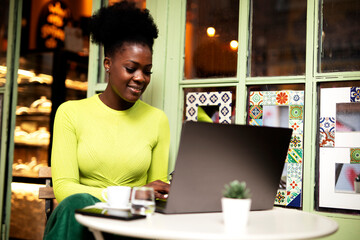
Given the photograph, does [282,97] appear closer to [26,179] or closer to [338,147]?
[338,147]

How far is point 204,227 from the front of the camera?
114 centimetres

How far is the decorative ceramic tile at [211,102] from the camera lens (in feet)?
7.61

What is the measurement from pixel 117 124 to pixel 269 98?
798mm

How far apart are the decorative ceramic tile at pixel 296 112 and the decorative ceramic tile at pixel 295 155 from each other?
16 cm

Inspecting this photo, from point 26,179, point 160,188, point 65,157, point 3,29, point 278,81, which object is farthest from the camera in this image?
point 26,179

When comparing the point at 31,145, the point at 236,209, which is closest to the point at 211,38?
the point at 236,209

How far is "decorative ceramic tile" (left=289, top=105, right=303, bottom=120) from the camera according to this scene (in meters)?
2.15

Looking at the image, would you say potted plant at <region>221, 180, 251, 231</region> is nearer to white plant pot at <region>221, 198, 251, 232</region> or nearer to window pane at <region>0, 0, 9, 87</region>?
white plant pot at <region>221, 198, 251, 232</region>

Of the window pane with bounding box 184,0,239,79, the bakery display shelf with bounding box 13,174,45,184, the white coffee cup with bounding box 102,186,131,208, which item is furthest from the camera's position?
the bakery display shelf with bounding box 13,174,45,184

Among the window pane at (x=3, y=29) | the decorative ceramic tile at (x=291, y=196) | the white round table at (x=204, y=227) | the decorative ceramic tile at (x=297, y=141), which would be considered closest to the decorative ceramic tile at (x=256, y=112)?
the decorative ceramic tile at (x=297, y=141)

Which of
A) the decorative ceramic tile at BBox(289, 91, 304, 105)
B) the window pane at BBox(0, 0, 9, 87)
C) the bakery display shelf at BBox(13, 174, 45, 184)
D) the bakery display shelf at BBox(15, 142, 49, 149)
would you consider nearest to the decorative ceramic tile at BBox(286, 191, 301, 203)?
the decorative ceramic tile at BBox(289, 91, 304, 105)

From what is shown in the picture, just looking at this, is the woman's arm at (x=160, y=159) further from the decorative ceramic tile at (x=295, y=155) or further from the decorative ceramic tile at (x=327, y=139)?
the decorative ceramic tile at (x=327, y=139)

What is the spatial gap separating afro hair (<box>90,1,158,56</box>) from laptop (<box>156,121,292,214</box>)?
0.91 meters

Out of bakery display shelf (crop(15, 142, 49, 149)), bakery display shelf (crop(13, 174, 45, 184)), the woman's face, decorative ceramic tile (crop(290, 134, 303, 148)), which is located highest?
the woman's face
